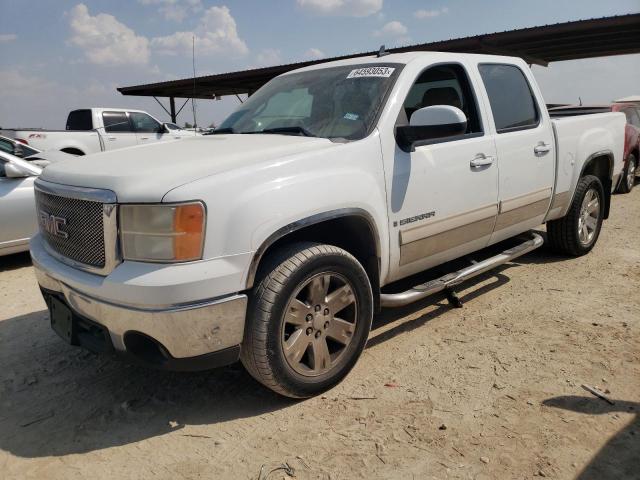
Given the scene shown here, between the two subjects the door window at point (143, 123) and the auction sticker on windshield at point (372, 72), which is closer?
the auction sticker on windshield at point (372, 72)

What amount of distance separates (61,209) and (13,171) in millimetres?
3367

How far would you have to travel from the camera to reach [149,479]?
7.39ft

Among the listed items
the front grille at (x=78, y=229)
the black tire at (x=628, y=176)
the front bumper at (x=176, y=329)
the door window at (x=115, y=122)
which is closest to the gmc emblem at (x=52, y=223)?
the front grille at (x=78, y=229)

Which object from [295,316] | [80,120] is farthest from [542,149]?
[80,120]

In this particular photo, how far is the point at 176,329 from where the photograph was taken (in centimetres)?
229

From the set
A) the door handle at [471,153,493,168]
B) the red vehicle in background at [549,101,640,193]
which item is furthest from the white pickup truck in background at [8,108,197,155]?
the red vehicle in background at [549,101,640,193]

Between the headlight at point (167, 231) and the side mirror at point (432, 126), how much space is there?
139 cm

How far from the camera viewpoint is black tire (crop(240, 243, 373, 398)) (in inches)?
97.5

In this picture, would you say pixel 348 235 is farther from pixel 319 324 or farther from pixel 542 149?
pixel 542 149

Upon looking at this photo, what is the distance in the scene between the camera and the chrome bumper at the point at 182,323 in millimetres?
2279

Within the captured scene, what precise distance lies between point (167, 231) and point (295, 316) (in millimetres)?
799

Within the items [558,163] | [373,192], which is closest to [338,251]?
[373,192]

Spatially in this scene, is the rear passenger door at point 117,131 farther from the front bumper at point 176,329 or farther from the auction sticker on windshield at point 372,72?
the front bumper at point 176,329

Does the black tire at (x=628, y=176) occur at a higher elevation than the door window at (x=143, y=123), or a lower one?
lower
